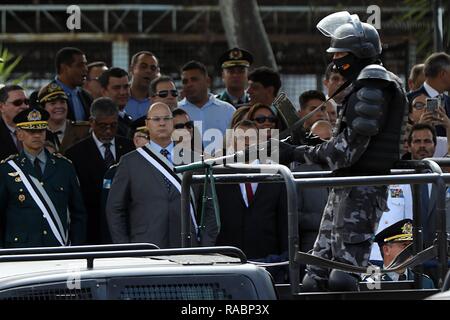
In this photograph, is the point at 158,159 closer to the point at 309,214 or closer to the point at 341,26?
the point at 309,214

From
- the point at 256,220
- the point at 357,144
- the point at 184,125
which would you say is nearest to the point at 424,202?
the point at 256,220

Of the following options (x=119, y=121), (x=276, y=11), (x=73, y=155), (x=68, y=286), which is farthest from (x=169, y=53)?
(x=68, y=286)

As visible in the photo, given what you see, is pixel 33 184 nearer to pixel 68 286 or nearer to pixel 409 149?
pixel 409 149

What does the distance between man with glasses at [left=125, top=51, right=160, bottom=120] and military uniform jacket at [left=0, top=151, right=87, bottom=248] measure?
7.56 feet

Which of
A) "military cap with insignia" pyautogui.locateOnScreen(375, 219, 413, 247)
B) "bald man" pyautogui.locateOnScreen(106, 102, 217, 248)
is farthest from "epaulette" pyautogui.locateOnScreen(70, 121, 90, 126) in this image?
"military cap with insignia" pyautogui.locateOnScreen(375, 219, 413, 247)

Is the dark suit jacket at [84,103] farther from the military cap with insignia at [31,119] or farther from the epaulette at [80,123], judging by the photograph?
the military cap with insignia at [31,119]

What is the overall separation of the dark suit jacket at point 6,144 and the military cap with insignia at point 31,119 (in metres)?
0.65

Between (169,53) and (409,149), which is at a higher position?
(169,53)

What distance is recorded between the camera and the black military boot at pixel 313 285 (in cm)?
714

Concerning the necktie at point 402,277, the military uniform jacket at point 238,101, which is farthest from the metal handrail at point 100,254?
the military uniform jacket at point 238,101

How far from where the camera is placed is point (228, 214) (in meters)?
9.64

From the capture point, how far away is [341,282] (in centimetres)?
695
